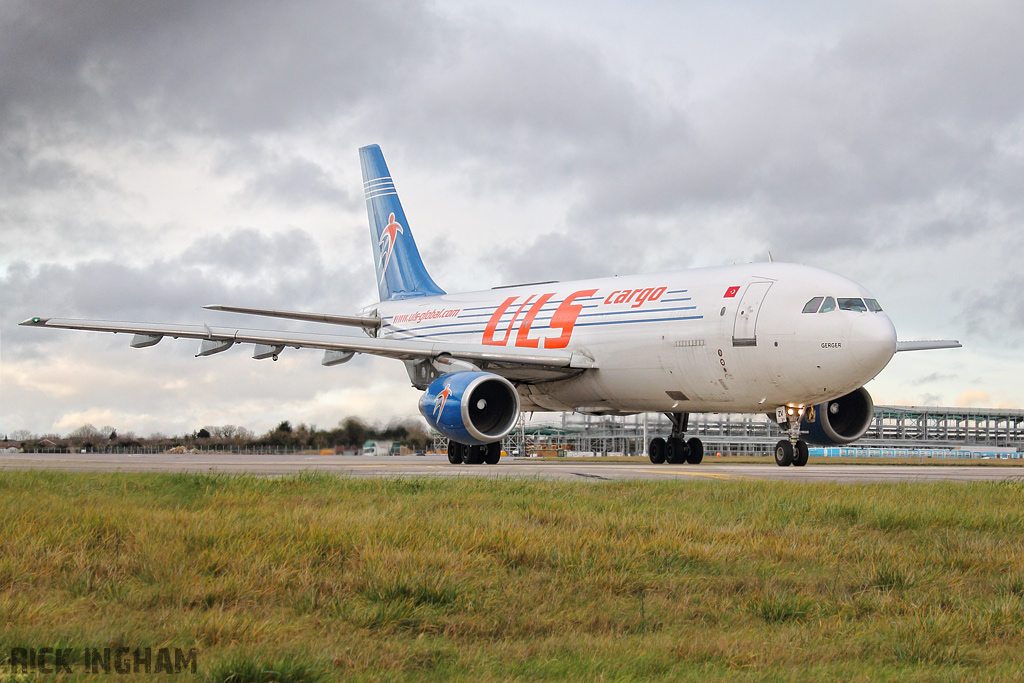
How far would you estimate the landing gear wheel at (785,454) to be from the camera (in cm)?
1811

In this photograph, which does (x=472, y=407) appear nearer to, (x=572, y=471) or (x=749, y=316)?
(x=572, y=471)

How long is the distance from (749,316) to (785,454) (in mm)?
3088

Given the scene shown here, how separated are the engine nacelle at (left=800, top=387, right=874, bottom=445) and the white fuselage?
202 cm

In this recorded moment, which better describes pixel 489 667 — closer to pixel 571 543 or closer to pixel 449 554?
pixel 449 554

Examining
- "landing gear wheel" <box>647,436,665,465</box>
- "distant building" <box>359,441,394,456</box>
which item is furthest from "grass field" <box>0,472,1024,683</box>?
"distant building" <box>359,441,394,456</box>

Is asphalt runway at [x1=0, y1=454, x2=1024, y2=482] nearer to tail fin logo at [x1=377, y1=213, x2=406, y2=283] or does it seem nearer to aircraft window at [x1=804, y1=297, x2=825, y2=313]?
aircraft window at [x1=804, y1=297, x2=825, y2=313]

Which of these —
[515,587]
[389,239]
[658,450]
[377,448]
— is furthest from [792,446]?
[389,239]

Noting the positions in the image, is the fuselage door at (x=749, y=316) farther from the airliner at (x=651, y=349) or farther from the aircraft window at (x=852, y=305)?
the aircraft window at (x=852, y=305)

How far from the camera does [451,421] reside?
17859 mm

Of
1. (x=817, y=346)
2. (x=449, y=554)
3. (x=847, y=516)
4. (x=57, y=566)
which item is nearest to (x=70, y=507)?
(x=57, y=566)

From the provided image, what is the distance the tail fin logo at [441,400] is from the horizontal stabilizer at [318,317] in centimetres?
686

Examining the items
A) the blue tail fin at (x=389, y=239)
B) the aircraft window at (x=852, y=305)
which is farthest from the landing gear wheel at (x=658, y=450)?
the blue tail fin at (x=389, y=239)

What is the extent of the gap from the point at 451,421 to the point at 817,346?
680cm

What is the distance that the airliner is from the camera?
1647cm
